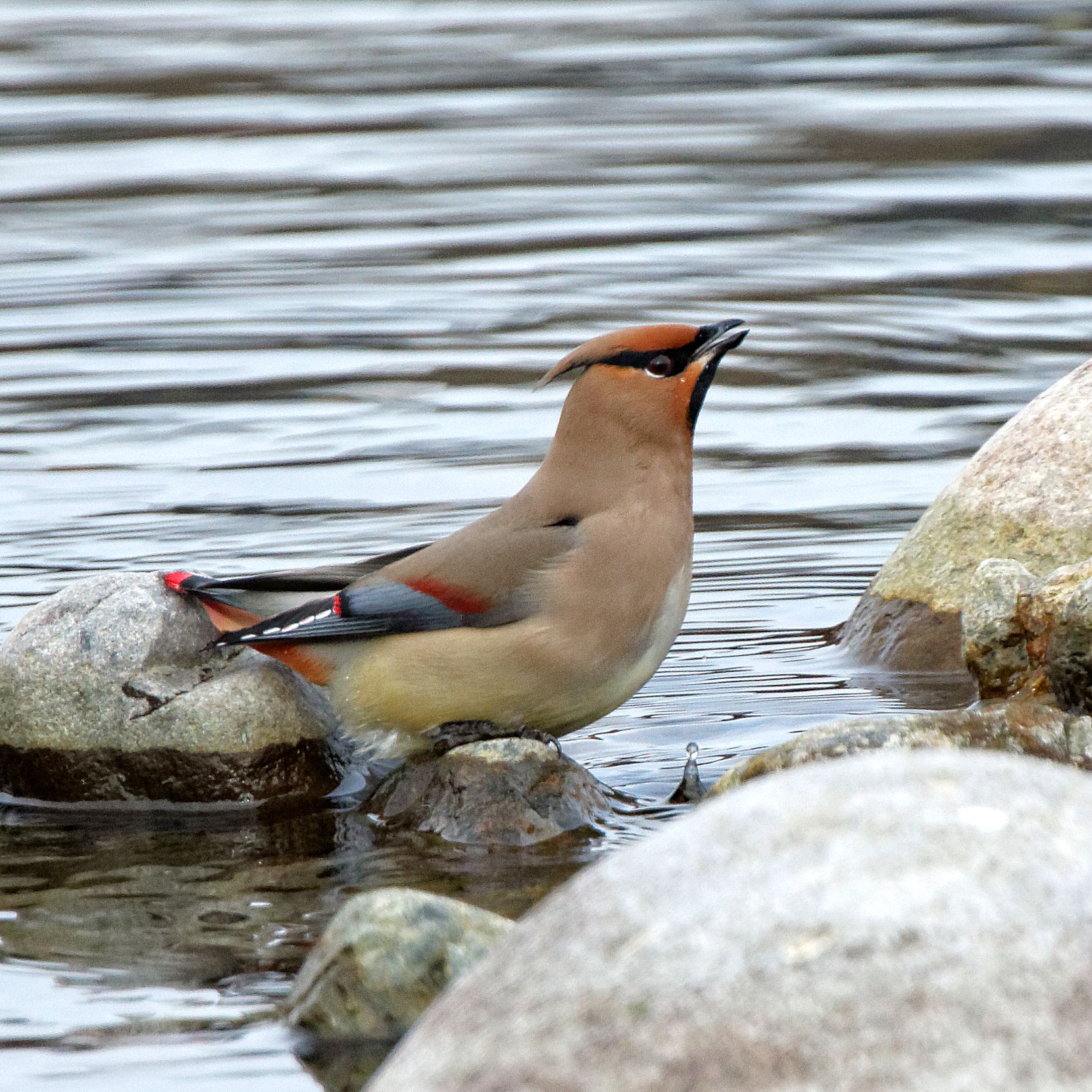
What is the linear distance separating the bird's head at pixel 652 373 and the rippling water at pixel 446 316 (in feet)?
3.25

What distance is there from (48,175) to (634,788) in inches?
449

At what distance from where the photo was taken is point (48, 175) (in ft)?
53.4

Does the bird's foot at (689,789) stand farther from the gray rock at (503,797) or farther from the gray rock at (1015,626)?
the gray rock at (1015,626)

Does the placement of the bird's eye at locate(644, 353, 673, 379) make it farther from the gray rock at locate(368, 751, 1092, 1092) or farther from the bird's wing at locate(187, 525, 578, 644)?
the gray rock at locate(368, 751, 1092, 1092)

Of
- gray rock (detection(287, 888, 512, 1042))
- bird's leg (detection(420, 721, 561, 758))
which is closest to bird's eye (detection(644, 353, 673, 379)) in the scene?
bird's leg (detection(420, 721, 561, 758))

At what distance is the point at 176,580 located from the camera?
6168mm

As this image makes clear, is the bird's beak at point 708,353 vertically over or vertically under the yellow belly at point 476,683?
over

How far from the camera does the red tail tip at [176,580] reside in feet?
20.2

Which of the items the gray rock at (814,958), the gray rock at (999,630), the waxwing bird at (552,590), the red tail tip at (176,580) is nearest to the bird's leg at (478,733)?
the waxwing bird at (552,590)

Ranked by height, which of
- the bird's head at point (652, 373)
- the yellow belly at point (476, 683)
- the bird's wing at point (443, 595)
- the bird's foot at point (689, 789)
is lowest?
the bird's foot at point (689, 789)

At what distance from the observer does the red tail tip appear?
6.15 metres

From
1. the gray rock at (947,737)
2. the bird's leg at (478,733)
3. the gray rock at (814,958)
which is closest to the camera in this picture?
the gray rock at (814,958)

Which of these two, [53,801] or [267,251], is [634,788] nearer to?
[53,801]

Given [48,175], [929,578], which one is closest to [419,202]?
[48,175]
